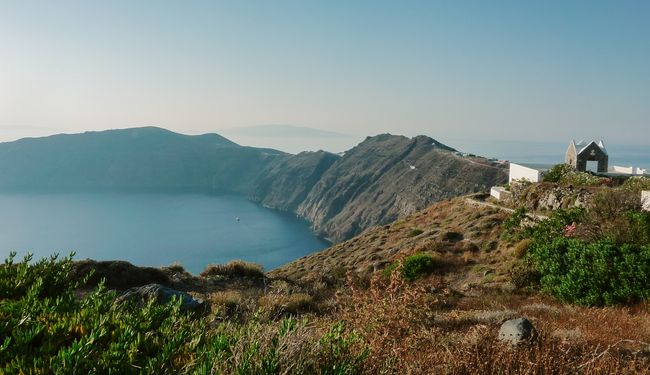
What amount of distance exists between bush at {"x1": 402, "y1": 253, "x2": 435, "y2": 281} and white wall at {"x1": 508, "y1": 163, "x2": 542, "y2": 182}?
18057mm

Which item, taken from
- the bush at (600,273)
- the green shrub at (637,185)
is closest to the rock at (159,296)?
the bush at (600,273)

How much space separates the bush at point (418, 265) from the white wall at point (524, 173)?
18.1 metres

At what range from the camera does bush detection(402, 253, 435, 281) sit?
2331 cm

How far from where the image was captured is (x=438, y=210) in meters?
45.7

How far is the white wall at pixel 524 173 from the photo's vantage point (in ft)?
122

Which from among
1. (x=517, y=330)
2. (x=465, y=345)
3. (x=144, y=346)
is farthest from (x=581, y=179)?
(x=144, y=346)

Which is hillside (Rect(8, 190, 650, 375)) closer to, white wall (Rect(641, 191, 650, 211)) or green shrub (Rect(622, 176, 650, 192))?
white wall (Rect(641, 191, 650, 211))

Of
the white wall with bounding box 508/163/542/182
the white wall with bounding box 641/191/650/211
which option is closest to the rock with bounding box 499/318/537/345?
the white wall with bounding box 641/191/650/211

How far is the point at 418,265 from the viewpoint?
23.7 meters

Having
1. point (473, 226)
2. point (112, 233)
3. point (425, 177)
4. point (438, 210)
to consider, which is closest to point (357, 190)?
point (425, 177)

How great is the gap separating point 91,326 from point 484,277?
66.8 ft

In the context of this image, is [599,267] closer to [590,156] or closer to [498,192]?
[590,156]

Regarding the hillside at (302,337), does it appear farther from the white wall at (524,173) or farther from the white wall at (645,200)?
the white wall at (524,173)

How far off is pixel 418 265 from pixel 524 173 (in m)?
22.0
